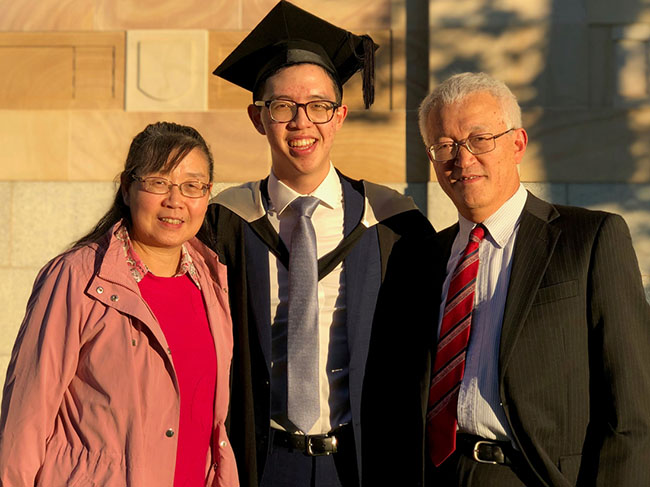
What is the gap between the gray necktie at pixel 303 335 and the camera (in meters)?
2.72

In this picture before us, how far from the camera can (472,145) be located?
2.63 metres

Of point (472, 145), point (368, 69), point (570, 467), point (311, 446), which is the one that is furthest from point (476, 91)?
point (311, 446)

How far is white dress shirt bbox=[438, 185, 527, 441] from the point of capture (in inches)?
94.5

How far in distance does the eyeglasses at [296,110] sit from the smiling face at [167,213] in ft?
1.45

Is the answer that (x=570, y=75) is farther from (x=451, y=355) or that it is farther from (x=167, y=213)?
(x=167, y=213)

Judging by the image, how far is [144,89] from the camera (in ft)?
16.9

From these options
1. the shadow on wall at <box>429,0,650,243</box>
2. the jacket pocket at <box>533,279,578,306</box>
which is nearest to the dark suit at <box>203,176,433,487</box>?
the jacket pocket at <box>533,279,578,306</box>

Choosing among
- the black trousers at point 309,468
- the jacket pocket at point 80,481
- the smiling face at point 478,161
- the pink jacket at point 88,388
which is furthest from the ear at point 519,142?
the jacket pocket at point 80,481

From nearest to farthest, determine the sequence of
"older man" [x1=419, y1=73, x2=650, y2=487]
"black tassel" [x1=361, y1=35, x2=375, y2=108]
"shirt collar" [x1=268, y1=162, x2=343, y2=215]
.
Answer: "older man" [x1=419, y1=73, x2=650, y2=487]
"shirt collar" [x1=268, y1=162, x2=343, y2=215]
"black tassel" [x1=361, y1=35, x2=375, y2=108]

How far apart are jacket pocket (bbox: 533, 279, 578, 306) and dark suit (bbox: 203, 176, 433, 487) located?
0.69 meters

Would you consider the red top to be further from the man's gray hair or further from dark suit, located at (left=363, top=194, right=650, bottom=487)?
the man's gray hair

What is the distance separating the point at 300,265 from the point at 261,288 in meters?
0.18

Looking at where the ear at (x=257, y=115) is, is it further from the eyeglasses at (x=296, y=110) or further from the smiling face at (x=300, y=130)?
the eyeglasses at (x=296, y=110)

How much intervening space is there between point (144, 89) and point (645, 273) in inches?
139
